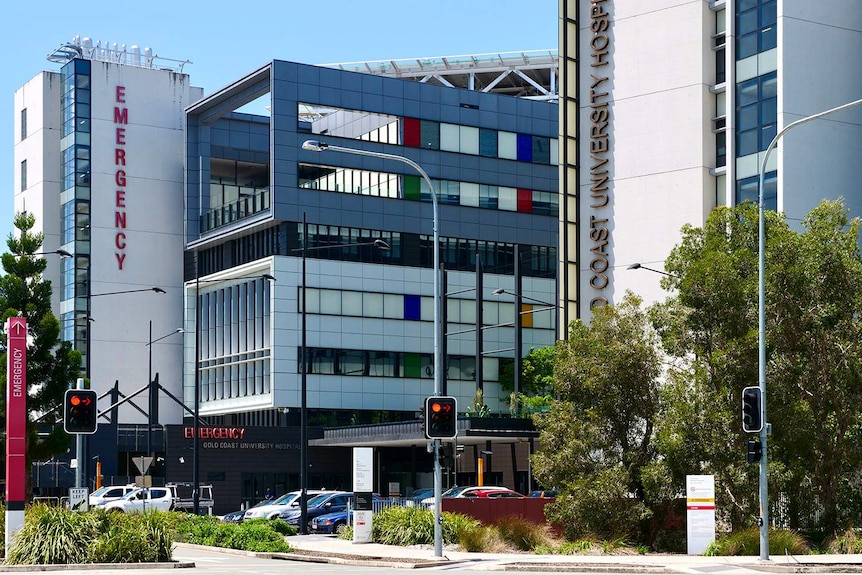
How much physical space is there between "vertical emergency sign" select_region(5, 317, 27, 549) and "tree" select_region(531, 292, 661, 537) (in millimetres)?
15007

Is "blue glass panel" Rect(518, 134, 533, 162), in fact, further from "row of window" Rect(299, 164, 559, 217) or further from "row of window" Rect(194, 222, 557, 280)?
"row of window" Rect(194, 222, 557, 280)

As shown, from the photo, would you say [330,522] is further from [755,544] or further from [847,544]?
[847,544]

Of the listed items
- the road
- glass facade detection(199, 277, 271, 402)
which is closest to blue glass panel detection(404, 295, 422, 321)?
glass facade detection(199, 277, 271, 402)

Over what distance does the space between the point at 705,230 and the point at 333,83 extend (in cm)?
4817

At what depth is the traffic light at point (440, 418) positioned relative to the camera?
112 feet

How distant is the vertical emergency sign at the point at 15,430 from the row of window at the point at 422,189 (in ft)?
167

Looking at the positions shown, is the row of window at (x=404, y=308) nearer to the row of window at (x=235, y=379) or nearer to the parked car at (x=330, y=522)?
the row of window at (x=235, y=379)

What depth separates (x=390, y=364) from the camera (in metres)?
87.2

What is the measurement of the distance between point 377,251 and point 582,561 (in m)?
55.4

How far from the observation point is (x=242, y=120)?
95938 mm

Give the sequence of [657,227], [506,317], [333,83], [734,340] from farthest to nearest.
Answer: [506,317], [333,83], [657,227], [734,340]

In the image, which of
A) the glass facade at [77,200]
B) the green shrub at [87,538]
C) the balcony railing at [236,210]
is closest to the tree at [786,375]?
the green shrub at [87,538]

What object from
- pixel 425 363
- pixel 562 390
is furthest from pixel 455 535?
pixel 425 363

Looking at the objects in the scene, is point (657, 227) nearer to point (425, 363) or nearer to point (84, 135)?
point (425, 363)
